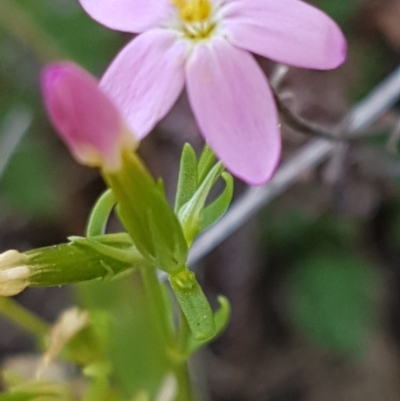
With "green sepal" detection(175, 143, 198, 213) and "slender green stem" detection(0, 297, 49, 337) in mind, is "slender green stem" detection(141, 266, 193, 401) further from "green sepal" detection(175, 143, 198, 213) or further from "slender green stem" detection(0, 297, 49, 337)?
"slender green stem" detection(0, 297, 49, 337)

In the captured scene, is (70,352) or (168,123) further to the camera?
(168,123)

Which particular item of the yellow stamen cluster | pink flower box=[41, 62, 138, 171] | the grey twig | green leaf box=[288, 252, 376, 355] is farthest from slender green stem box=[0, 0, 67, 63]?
pink flower box=[41, 62, 138, 171]

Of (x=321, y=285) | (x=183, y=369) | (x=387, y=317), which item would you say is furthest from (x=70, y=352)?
(x=387, y=317)

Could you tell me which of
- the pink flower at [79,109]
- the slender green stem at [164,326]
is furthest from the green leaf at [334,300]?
the pink flower at [79,109]

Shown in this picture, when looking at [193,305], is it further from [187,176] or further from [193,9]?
[193,9]

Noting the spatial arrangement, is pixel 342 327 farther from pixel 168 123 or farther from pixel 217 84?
pixel 217 84

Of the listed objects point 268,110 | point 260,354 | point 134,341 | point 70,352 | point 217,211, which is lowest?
point 260,354
